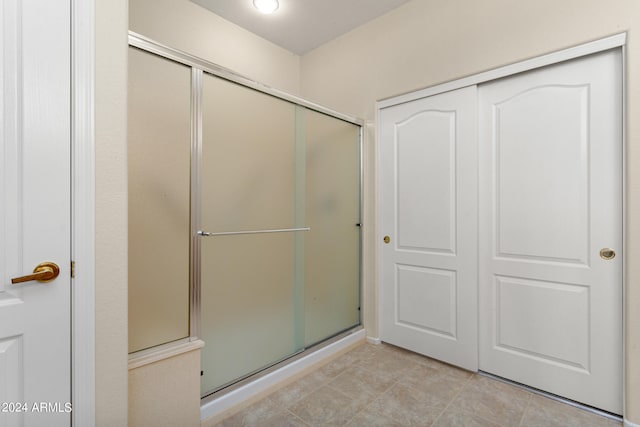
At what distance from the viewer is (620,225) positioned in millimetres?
1615

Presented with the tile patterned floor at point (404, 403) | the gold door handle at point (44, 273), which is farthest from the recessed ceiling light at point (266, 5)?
the tile patterned floor at point (404, 403)

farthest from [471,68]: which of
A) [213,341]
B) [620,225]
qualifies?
[213,341]

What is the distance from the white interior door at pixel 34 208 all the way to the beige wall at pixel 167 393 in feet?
0.85

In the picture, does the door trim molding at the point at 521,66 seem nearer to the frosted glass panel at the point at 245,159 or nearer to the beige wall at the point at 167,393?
the frosted glass panel at the point at 245,159

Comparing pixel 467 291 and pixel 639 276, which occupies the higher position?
pixel 639 276

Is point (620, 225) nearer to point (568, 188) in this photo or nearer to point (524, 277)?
point (568, 188)

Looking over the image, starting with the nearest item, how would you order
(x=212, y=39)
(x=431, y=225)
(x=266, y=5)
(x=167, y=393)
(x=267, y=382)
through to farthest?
(x=167, y=393) → (x=267, y=382) → (x=431, y=225) → (x=266, y=5) → (x=212, y=39)

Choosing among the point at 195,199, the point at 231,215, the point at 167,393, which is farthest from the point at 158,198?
the point at 167,393

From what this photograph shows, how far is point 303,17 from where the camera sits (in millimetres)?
2584

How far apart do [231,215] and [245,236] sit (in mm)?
163

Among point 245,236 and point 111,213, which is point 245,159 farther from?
point 111,213

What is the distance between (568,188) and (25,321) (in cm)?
260

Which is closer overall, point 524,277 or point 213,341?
point 213,341

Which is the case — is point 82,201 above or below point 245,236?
above
